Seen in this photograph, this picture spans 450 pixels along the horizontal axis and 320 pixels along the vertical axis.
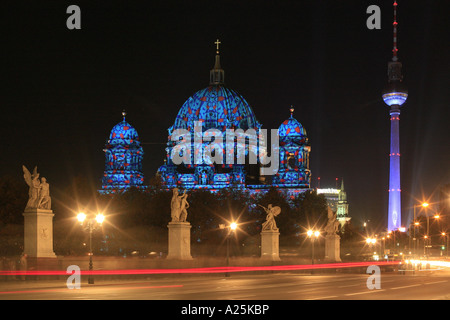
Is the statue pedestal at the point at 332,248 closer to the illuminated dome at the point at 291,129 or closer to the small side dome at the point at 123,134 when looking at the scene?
the illuminated dome at the point at 291,129

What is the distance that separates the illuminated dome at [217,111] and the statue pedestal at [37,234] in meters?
121

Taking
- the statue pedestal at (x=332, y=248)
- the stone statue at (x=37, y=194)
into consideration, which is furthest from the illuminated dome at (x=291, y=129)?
the stone statue at (x=37, y=194)

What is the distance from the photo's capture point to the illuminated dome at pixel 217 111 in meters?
164

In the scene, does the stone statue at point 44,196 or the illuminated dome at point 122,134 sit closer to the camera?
the stone statue at point 44,196

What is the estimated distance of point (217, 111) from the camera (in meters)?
165

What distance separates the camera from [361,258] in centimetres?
8806

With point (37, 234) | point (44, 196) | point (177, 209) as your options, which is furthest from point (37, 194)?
point (177, 209)

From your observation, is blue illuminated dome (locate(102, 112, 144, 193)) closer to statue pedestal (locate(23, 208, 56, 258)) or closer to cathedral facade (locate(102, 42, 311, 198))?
cathedral facade (locate(102, 42, 311, 198))

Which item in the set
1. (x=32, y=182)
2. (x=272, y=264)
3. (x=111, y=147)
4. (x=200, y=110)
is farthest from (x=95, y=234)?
(x=200, y=110)

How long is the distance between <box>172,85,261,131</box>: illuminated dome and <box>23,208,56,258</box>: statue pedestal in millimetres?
121098

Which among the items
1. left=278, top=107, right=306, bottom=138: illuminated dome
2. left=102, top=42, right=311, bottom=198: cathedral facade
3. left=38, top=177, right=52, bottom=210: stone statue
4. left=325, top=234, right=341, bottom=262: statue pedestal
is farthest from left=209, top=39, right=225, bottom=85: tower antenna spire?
left=38, top=177, right=52, bottom=210: stone statue

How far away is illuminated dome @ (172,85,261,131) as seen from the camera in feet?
538

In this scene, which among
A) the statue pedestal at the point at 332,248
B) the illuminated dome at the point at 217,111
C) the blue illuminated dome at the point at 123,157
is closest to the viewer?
the statue pedestal at the point at 332,248

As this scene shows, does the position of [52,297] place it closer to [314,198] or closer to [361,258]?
[361,258]
